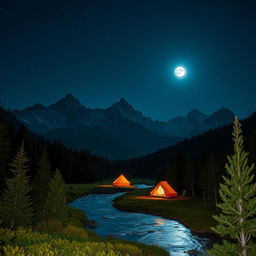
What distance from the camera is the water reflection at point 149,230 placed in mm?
33250

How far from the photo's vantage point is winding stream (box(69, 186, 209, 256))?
32.9m

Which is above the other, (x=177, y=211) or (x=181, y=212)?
(x=177, y=211)

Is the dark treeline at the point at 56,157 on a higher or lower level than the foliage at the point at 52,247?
higher

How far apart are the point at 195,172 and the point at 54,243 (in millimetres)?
72954

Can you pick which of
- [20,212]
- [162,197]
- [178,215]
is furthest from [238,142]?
[162,197]

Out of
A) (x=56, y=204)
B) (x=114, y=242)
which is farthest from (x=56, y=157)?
(x=114, y=242)

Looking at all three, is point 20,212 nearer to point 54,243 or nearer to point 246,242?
point 54,243

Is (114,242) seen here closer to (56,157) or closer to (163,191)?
(163,191)

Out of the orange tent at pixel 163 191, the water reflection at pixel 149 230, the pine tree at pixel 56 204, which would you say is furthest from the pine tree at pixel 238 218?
the orange tent at pixel 163 191

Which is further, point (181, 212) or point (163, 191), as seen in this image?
point (163, 191)

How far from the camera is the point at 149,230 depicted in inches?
1618

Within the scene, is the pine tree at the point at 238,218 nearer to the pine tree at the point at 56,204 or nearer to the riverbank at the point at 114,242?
the riverbank at the point at 114,242

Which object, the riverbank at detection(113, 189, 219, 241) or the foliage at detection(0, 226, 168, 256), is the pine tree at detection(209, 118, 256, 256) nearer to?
the foliage at detection(0, 226, 168, 256)

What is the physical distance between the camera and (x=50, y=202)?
A: 31.5 metres
